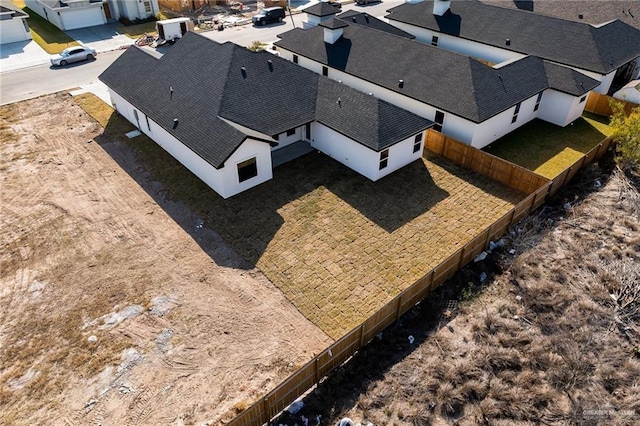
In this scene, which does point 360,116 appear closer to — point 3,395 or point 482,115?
point 482,115

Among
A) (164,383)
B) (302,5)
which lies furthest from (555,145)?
(302,5)

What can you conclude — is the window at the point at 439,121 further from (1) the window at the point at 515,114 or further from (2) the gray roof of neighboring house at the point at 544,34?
(2) the gray roof of neighboring house at the point at 544,34

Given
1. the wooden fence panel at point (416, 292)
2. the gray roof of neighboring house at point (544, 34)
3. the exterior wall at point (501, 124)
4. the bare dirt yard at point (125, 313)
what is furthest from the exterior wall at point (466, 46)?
the bare dirt yard at point (125, 313)

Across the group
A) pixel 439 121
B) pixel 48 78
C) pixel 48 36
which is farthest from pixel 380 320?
pixel 48 36

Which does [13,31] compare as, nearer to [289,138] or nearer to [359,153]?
[289,138]

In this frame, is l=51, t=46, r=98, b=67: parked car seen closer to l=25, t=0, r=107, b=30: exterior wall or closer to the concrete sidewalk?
the concrete sidewalk
